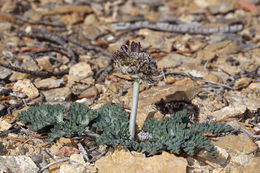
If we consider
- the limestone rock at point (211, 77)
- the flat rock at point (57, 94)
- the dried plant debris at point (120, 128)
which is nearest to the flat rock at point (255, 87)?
the limestone rock at point (211, 77)

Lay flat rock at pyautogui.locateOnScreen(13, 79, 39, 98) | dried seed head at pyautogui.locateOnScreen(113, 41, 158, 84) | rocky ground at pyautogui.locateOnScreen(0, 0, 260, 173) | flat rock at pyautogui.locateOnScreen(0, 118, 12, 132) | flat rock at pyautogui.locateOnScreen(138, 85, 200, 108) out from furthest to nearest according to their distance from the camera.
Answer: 1. flat rock at pyautogui.locateOnScreen(13, 79, 39, 98)
2. flat rock at pyautogui.locateOnScreen(138, 85, 200, 108)
3. flat rock at pyautogui.locateOnScreen(0, 118, 12, 132)
4. rocky ground at pyautogui.locateOnScreen(0, 0, 260, 173)
5. dried seed head at pyautogui.locateOnScreen(113, 41, 158, 84)

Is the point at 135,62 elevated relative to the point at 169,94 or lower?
elevated

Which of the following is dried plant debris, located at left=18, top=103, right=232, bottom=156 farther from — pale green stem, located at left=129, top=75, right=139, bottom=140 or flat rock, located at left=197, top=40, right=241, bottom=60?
flat rock, located at left=197, top=40, right=241, bottom=60

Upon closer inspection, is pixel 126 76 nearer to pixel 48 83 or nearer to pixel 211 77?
pixel 48 83

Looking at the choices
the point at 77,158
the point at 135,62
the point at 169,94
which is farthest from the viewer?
the point at 169,94

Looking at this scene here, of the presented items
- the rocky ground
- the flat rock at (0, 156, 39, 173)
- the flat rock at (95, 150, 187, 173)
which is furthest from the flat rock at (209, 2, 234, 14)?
the flat rock at (0, 156, 39, 173)

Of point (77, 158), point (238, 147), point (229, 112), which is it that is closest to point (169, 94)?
point (229, 112)
